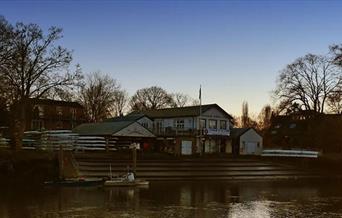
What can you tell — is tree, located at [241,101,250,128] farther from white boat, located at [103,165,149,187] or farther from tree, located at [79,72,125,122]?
white boat, located at [103,165,149,187]

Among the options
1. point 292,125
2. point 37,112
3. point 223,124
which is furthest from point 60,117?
point 292,125

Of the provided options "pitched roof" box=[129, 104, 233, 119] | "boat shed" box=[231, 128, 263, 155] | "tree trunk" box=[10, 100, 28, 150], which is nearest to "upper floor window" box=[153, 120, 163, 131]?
"pitched roof" box=[129, 104, 233, 119]

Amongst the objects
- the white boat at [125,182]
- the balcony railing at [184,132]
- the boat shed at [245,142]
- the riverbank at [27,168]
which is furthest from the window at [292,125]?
the riverbank at [27,168]

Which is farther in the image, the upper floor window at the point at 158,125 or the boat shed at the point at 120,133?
the upper floor window at the point at 158,125

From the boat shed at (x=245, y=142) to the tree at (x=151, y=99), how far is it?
3280cm

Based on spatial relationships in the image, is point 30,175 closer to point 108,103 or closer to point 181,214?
point 181,214

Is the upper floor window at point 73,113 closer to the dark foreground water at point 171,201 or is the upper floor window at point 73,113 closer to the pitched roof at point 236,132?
the pitched roof at point 236,132

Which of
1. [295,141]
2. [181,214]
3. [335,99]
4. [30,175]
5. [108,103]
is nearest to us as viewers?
[181,214]

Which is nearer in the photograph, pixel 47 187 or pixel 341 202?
pixel 341 202

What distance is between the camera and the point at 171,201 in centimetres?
2619

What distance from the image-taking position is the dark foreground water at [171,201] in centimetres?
2180

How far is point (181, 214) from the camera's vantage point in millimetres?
21438

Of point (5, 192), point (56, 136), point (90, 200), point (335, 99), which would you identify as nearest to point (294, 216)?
point (90, 200)

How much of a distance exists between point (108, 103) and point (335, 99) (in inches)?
1593
